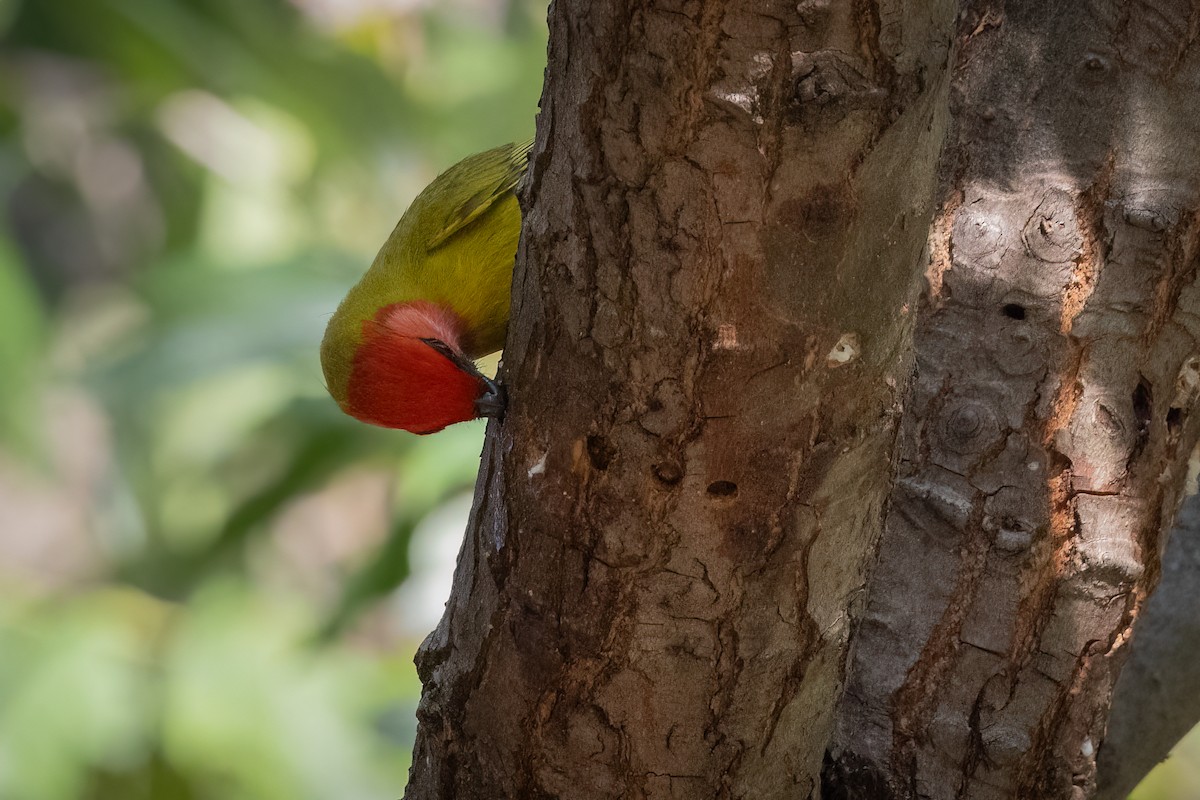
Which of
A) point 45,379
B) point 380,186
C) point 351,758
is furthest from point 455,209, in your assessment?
point 380,186

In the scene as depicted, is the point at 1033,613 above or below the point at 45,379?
below

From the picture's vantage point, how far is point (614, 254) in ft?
4.82

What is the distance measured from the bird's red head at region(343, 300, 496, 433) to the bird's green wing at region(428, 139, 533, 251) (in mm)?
534

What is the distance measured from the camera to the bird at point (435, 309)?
102 inches

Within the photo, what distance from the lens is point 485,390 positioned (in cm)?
234

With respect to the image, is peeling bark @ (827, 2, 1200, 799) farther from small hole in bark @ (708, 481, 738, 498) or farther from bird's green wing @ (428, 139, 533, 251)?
bird's green wing @ (428, 139, 533, 251)

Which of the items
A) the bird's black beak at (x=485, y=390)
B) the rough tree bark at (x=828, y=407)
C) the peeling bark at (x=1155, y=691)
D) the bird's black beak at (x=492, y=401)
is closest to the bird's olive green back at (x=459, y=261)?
the bird's black beak at (x=485, y=390)

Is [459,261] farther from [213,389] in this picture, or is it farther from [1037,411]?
[213,389]

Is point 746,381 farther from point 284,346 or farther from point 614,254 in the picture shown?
point 284,346

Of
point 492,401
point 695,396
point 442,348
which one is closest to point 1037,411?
point 695,396

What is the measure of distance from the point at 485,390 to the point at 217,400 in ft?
11.5

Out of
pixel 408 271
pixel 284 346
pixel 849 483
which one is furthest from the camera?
pixel 284 346

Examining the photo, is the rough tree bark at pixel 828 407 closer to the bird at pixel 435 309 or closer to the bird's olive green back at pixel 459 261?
the bird at pixel 435 309

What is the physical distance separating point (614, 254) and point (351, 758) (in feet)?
11.3
